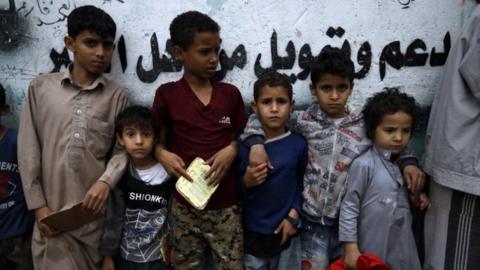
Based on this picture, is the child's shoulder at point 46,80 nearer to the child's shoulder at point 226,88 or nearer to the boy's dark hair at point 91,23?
the boy's dark hair at point 91,23

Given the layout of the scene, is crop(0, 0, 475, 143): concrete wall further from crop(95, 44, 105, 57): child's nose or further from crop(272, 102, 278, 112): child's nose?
crop(272, 102, 278, 112): child's nose

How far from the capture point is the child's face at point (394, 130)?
241cm

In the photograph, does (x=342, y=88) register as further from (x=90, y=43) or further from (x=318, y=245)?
(x=90, y=43)

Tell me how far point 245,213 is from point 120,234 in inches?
28.1

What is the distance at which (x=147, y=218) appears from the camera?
2.59 metres

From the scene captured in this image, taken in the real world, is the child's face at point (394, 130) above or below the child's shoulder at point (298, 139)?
above

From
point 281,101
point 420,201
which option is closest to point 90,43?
point 281,101

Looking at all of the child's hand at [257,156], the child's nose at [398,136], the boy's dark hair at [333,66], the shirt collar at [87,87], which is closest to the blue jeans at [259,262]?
the child's hand at [257,156]

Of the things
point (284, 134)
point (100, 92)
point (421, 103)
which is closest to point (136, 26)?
point (100, 92)

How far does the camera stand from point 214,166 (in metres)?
2.41

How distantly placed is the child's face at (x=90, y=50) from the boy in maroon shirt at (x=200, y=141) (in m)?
0.39

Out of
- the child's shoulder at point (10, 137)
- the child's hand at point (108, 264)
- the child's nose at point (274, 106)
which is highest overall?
the child's nose at point (274, 106)

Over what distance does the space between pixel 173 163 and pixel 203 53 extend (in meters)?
0.60

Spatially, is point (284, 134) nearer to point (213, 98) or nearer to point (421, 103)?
point (213, 98)
